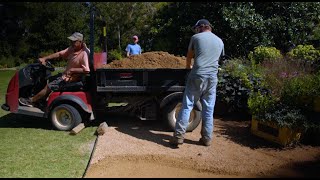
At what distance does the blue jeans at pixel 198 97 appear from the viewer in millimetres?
5797

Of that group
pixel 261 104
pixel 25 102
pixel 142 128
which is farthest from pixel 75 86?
pixel 261 104

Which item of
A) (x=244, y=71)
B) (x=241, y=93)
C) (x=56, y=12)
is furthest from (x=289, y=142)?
(x=56, y=12)

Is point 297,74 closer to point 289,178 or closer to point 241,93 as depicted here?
point 241,93

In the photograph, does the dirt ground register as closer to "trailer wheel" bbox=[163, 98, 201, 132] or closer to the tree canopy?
"trailer wheel" bbox=[163, 98, 201, 132]

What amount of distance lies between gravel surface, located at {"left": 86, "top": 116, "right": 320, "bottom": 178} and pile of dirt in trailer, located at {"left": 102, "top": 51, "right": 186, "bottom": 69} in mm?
1164

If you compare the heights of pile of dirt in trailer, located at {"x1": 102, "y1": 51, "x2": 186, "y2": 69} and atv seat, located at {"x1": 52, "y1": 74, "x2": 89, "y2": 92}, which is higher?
pile of dirt in trailer, located at {"x1": 102, "y1": 51, "x2": 186, "y2": 69}

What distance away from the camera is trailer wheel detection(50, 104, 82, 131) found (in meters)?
6.79

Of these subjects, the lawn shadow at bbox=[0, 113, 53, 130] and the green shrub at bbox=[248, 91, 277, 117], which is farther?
the lawn shadow at bbox=[0, 113, 53, 130]

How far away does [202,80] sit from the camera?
18.9ft

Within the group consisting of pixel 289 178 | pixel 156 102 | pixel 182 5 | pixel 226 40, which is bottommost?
pixel 289 178

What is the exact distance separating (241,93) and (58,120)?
135 inches

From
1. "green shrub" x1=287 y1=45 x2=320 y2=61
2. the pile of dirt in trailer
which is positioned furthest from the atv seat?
Answer: "green shrub" x1=287 y1=45 x2=320 y2=61

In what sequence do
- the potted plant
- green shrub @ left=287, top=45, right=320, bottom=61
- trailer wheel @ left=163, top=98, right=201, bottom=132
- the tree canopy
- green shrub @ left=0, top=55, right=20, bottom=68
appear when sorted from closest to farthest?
the potted plant < trailer wheel @ left=163, top=98, right=201, bottom=132 < green shrub @ left=287, top=45, right=320, bottom=61 < the tree canopy < green shrub @ left=0, top=55, right=20, bottom=68

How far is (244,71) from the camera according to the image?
7.77 metres
